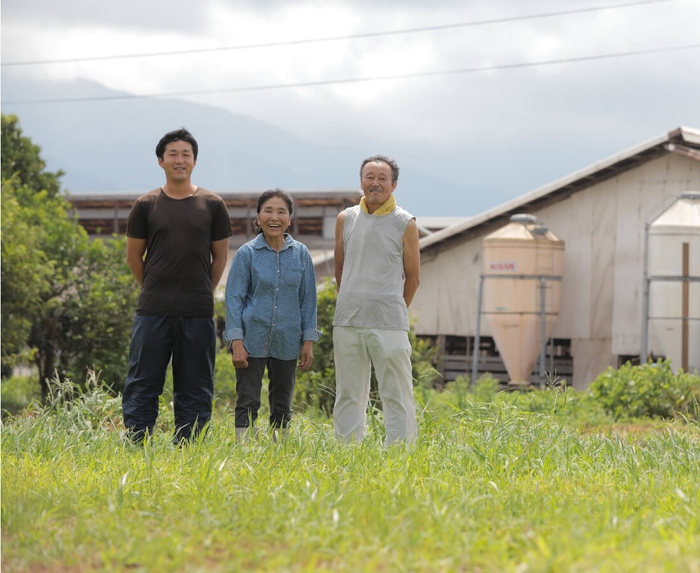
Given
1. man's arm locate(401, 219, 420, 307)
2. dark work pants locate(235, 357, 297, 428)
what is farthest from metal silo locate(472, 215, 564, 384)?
dark work pants locate(235, 357, 297, 428)

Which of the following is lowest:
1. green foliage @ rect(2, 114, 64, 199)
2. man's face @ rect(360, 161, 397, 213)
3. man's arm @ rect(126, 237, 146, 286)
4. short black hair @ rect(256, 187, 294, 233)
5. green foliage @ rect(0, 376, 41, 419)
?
green foliage @ rect(0, 376, 41, 419)

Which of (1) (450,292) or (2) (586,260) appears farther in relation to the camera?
(1) (450,292)

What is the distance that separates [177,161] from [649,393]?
7622 millimetres

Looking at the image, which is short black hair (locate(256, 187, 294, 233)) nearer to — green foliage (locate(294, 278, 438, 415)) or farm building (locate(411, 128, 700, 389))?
green foliage (locate(294, 278, 438, 415))

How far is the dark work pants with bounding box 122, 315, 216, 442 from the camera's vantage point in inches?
236

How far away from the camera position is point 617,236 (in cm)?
1769

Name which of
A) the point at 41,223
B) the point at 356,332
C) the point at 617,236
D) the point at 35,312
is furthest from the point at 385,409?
the point at 41,223

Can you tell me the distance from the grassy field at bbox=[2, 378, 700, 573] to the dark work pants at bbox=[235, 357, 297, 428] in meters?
0.16

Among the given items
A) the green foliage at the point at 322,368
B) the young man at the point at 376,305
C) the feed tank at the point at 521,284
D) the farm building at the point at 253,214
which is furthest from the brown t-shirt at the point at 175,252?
the farm building at the point at 253,214

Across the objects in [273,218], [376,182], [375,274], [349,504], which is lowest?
[349,504]

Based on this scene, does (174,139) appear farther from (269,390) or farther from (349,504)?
(349,504)

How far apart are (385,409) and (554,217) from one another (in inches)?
507

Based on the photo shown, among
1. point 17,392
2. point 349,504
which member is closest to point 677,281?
point 349,504

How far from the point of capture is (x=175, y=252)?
234 inches
